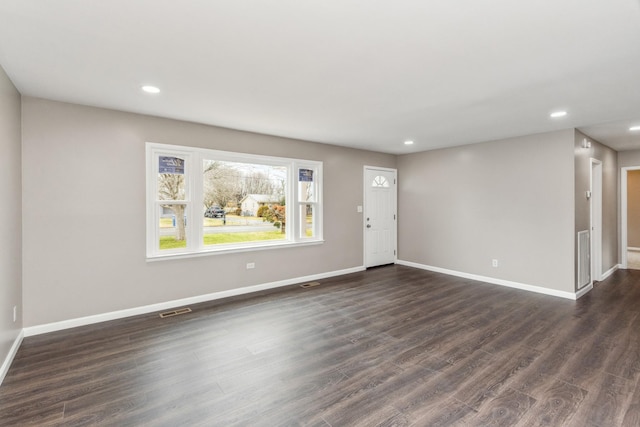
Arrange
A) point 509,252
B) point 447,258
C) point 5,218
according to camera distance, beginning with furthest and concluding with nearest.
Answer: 1. point 447,258
2. point 509,252
3. point 5,218

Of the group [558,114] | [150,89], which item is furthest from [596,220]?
[150,89]

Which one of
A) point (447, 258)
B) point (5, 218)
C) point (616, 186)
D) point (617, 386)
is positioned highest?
point (616, 186)

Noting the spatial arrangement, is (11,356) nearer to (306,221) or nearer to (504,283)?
(306,221)

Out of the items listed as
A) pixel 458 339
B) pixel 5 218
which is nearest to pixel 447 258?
pixel 458 339

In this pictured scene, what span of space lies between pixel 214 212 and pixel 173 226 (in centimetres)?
63

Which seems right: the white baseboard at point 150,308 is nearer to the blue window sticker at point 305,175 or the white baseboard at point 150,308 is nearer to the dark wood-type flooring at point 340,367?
the dark wood-type flooring at point 340,367

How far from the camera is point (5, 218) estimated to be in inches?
102

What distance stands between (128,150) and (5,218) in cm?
143

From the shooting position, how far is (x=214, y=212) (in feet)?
15.1

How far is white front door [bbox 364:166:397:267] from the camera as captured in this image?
20.9 feet

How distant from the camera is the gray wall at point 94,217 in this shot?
3.23 meters

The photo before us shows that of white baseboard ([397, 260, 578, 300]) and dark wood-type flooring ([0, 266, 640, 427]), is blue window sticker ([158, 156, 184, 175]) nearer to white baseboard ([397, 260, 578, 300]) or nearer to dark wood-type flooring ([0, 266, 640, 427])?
dark wood-type flooring ([0, 266, 640, 427])

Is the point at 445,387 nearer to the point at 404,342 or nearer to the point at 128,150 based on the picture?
the point at 404,342

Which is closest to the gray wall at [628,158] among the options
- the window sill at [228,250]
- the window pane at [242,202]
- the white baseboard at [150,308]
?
the window sill at [228,250]
